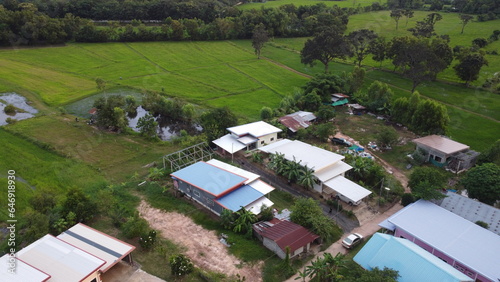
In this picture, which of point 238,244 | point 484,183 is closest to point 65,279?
point 238,244

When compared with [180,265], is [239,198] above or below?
above

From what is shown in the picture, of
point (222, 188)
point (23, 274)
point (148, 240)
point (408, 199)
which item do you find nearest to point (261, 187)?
point (222, 188)

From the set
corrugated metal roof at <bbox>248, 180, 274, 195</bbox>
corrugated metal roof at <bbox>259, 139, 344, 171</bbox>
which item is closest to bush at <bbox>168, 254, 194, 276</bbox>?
corrugated metal roof at <bbox>248, 180, 274, 195</bbox>

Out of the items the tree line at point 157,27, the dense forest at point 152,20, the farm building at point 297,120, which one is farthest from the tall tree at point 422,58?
the dense forest at point 152,20

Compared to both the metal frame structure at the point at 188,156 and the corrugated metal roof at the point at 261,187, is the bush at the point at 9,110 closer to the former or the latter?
the metal frame structure at the point at 188,156

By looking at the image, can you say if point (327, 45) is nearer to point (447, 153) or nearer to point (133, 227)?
point (447, 153)
